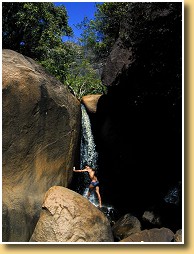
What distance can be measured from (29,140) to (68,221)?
4.44 ft

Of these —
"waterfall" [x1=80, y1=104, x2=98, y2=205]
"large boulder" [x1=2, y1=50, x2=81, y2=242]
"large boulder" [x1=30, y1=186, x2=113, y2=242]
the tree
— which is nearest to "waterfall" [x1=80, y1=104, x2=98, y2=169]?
"waterfall" [x1=80, y1=104, x2=98, y2=205]

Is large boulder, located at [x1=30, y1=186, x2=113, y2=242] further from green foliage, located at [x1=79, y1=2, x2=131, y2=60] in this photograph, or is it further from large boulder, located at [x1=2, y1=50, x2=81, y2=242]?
green foliage, located at [x1=79, y1=2, x2=131, y2=60]

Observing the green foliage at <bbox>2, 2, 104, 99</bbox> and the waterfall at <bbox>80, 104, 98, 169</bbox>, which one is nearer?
the waterfall at <bbox>80, 104, 98, 169</bbox>

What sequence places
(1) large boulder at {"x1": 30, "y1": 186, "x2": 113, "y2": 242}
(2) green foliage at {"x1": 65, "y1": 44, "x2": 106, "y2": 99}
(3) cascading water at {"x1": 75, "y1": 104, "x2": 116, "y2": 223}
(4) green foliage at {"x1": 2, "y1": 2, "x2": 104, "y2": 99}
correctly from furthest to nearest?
(2) green foliage at {"x1": 65, "y1": 44, "x2": 106, "y2": 99} < (4) green foliage at {"x1": 2, "y1": 2, "x2": 104, "y2": 99} < (3) cascading water at {"x1": 75, "y1": 104, "x2": 116, "y2": 223} < (1) large boulder at {"x1": 30, "y1": 186, "x2": 113, "y2": 242}

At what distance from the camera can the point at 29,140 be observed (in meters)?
5.44

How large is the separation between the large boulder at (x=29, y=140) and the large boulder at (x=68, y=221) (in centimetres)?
30

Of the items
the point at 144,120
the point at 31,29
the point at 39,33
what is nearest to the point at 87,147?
the point at 144,120

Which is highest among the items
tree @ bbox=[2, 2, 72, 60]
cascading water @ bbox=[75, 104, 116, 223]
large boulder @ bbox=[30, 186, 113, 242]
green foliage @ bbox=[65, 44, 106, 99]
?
tree @ bbox=[2, 2, 72, 60]

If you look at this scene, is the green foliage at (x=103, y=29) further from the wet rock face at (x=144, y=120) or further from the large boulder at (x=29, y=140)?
the large boulder at (x=29, y=140)

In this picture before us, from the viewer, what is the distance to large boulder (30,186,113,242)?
5.00 m

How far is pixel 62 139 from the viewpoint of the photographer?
620 centimetres

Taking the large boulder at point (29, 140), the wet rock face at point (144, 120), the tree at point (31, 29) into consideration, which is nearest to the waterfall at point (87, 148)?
the wet rock face at point (144, 120)

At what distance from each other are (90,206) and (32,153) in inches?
47.5

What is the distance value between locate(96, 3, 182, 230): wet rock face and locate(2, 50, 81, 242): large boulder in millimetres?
2089
